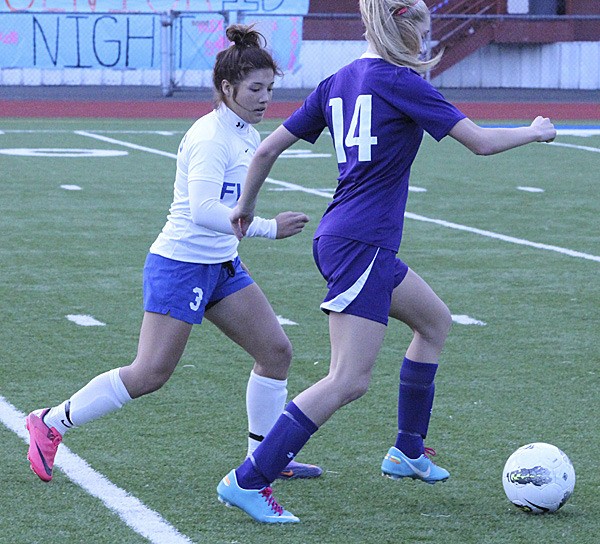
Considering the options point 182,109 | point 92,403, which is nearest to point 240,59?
point 92,403

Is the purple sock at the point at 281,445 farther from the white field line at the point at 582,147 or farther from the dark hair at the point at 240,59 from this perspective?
the white field line at the point at 582,147

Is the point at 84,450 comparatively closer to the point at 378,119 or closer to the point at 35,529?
the point at 35,529

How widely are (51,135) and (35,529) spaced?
17.8 metres

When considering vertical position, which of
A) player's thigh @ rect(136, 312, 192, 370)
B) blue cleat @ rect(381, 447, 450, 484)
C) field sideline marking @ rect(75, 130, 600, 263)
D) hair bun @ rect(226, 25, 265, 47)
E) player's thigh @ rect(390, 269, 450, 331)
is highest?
hair bun @ rect(226, 25, 265, 47)

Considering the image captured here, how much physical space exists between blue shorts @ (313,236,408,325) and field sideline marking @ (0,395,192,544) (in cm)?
91

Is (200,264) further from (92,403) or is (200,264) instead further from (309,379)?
(309,379)

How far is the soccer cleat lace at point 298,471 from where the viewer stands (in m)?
5.17

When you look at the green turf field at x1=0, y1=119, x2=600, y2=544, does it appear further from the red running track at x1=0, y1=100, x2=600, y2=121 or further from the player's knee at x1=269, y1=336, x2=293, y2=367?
the red running track at x1=0, y1=100, x2=600, y2=121

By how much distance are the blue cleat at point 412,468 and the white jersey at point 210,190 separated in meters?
0.99

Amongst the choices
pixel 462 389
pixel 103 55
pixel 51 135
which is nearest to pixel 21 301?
pixel 462 389

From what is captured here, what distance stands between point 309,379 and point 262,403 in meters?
1.60

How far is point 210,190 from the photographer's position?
15.8 feet

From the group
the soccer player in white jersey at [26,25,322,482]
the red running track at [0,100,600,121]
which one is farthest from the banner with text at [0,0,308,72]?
the soccer player in white jersey at [26,25,322,482]

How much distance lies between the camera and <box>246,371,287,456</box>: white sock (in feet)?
17.1
